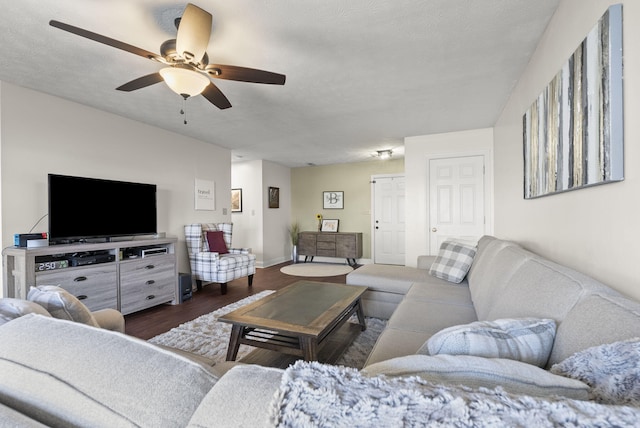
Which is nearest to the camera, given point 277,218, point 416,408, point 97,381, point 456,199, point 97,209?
point 416,408

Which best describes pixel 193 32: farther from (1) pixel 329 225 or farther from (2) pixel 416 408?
(1) pixel 329 225

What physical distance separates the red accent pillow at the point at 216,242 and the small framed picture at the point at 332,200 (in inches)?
114

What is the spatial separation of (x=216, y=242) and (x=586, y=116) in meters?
4.25

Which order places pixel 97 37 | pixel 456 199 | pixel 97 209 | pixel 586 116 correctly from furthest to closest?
1. pixel 456 199
2. pixel 97 209
3. pixel 97 37
4. pixel 586 116

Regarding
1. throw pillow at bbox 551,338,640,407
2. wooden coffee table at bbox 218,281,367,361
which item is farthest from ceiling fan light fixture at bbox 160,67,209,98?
throw pillow at bbox 551,338,640,407

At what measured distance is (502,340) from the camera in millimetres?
811

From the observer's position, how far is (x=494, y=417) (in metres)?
0.36

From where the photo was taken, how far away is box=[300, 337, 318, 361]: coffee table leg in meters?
1.68

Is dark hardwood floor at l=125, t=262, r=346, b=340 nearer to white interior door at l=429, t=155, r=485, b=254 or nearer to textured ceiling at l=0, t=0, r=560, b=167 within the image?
white interior door at l=429, t=155, r=485, b=254

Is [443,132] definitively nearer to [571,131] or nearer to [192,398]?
[571,131]

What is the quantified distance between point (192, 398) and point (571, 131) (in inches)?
70.4

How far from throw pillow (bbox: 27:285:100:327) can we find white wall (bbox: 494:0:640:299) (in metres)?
1.99

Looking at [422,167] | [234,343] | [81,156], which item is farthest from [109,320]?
[422,167]

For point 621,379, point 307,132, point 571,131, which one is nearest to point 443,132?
point 307,132
